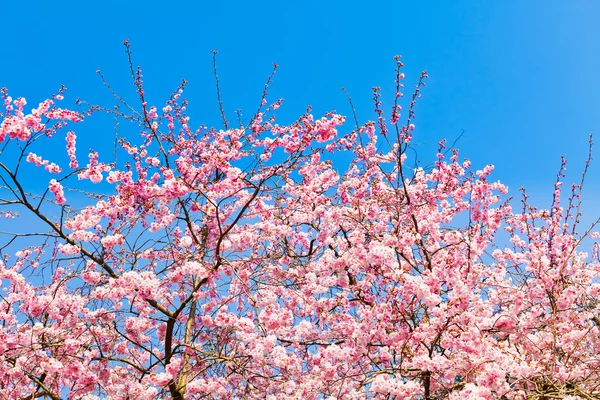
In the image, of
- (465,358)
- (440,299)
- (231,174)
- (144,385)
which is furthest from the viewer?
(231,174)

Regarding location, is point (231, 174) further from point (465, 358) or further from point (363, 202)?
point (465, 358)

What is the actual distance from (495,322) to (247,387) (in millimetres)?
3371

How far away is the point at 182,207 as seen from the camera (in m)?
7.88

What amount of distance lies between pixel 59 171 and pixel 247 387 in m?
3.98

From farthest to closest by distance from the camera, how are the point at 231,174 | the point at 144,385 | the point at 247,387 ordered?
the point at 231,174 < the point at 247,387 < the point at 144,385

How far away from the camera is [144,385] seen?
6.45m

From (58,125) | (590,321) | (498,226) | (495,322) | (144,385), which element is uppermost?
(58,125)

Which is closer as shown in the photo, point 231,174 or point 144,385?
point 144,385

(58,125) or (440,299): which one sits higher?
(58,125)

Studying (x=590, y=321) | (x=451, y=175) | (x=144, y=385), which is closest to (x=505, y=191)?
(x=451, y=175)

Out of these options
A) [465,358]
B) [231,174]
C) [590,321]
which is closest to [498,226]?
[590,321]

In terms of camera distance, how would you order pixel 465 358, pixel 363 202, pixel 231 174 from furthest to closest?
pixel 363 202 → pixel 231 174 → pixel 465 358

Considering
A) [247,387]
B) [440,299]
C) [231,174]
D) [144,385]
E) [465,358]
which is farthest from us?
[231,174]

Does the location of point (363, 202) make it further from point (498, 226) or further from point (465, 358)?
point (465, 358)
